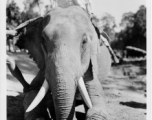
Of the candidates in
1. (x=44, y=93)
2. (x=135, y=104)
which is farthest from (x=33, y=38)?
(x=135, y=104)

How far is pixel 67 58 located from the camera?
1338 mm

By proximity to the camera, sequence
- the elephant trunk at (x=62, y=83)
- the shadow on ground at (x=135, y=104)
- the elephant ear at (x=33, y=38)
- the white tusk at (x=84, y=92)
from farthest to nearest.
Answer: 1. the shadow on ground at (x=135, y=104)
2. the elephant ear at (x=33, y=38)
3. the white tusk at (x=84, y=92)
4. the elephant trunk at (x=62, y=83)

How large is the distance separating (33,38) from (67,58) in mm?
506

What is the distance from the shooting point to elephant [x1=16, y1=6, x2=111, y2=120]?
133cm

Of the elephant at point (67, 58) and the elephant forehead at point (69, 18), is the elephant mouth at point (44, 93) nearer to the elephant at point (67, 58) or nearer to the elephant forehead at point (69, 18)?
the elephant at point (67, 58)

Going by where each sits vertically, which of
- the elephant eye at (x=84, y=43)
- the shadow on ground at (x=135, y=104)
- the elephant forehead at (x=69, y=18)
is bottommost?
the shadow on ground at (x=135, y=104)

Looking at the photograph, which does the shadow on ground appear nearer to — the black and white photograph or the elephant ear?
the black and white photograph

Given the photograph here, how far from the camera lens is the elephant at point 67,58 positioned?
Result: 1.33m

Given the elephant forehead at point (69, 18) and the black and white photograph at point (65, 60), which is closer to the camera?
the black and white photograph at point (65, 60)

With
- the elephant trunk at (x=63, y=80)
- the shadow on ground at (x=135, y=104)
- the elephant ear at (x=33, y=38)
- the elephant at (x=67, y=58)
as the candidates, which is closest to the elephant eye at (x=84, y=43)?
the elephant at (x=67, y=58)

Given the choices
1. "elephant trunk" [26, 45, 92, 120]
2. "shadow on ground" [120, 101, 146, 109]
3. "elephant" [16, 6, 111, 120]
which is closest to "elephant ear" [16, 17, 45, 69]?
"elephant" [16, 6, 111, 120]

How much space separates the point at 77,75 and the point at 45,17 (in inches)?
18.6

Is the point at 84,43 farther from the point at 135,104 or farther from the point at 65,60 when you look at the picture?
the point at 135,104

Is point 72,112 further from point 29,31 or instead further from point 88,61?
point 29,31
